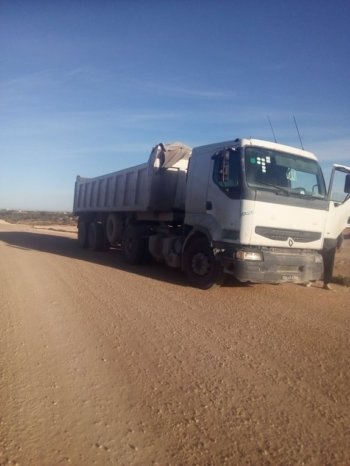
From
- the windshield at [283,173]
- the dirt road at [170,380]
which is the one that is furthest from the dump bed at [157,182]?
the dirt road at [170,380]

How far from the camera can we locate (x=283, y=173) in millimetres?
7430

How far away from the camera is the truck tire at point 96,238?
14664 mm

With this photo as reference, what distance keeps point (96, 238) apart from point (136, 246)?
4.23 meters

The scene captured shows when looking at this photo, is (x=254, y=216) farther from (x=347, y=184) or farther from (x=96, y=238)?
(x=96, y=238)

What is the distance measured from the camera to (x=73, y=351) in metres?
4.29

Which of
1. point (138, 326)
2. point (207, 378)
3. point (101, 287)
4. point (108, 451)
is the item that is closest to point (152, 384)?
point (207, 378)

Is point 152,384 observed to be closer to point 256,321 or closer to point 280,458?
point 280,458

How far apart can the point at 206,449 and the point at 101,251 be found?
42.0 ft

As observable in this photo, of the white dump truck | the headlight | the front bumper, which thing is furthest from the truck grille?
the headlight

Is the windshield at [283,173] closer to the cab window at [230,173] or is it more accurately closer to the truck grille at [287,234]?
the cab window at [230,173]

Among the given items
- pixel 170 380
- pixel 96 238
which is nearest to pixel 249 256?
pixel 170 380

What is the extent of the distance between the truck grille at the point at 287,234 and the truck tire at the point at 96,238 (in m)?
8.80

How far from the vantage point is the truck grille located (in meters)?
7.00

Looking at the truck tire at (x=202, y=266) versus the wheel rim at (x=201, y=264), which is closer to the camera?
the truck tire at (x=202, y=266)
